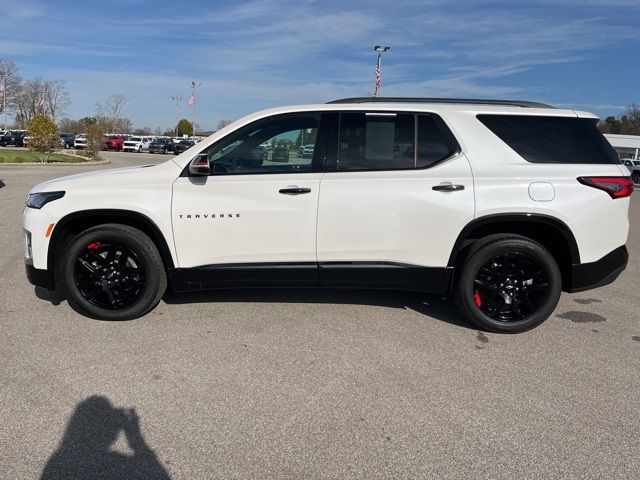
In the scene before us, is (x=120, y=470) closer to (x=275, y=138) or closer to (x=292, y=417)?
(x=292, y=417)

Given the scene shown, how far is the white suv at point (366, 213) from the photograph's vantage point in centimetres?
401

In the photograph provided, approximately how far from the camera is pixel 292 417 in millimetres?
2932

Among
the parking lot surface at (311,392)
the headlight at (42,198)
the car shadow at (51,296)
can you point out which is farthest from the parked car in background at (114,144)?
the headlight at (42,198)

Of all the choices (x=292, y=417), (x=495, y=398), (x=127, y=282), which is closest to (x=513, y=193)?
(x=495, y=398)

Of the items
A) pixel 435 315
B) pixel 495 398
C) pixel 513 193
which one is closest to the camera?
pixel 495 398

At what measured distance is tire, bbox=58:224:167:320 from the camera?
4137 millimetres

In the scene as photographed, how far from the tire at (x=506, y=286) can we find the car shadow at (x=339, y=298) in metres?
0.44

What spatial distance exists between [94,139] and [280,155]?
31441mm

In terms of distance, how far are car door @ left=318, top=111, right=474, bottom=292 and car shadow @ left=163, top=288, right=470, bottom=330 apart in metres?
0.69

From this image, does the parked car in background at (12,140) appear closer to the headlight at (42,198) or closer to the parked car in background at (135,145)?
the parked car in background at (135,145)

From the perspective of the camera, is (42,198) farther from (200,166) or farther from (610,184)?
(610,184)

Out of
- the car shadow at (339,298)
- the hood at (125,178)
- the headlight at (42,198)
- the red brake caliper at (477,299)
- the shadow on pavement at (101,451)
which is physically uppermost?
the hood at (125,178)

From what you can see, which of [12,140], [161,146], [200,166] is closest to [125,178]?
[200,166]

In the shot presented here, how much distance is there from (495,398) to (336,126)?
7.90ft
